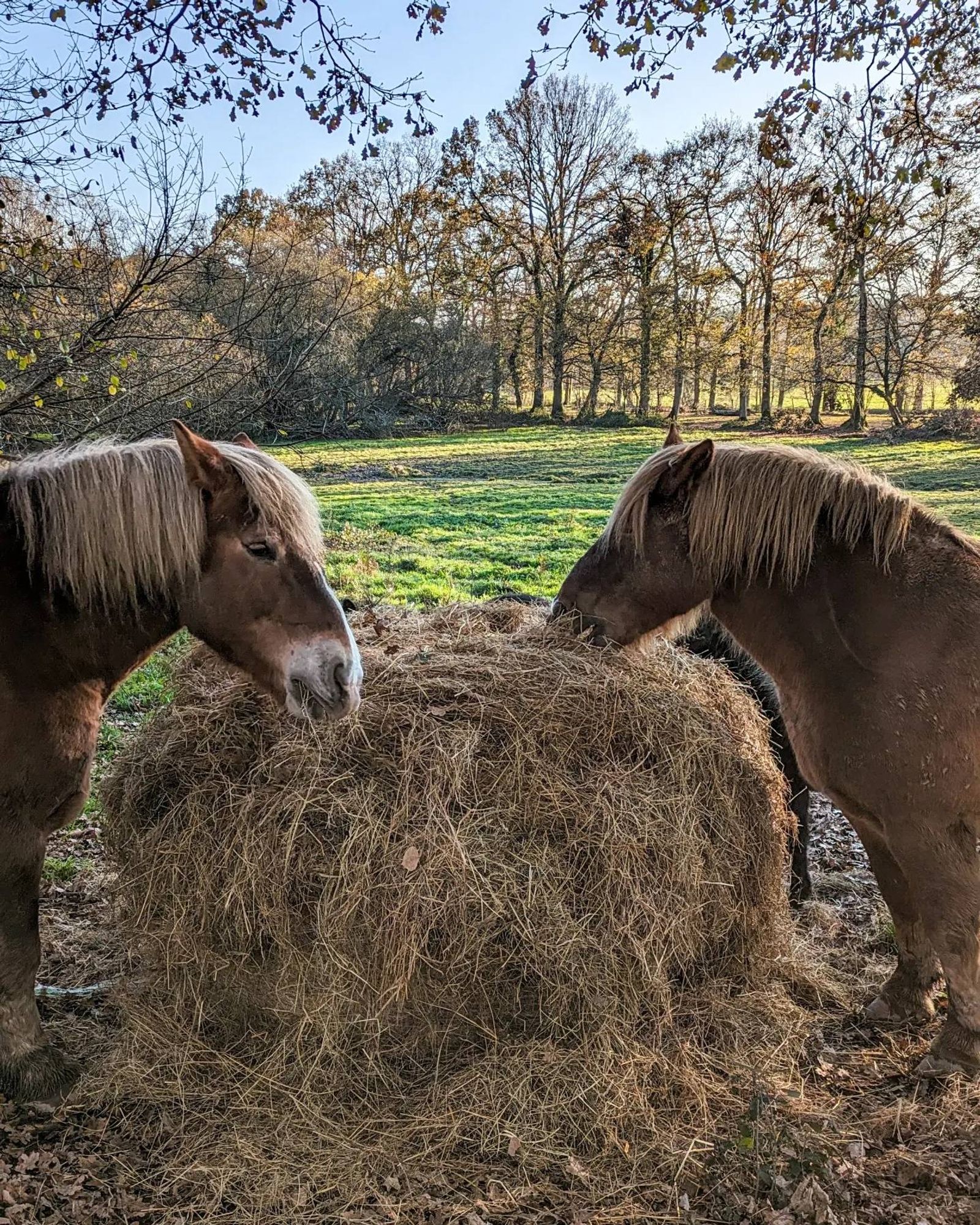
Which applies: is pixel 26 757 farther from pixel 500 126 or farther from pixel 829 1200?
pixel 500 126

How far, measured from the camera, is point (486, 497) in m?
16.5

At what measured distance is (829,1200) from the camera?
225cm

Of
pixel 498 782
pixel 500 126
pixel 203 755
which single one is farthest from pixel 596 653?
pixel 500 126

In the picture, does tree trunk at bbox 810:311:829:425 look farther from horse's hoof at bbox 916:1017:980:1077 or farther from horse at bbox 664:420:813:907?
horse's hoof at bbox 916:1017:980:1077

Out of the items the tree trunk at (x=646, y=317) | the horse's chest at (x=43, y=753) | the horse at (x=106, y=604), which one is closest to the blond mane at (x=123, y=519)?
the horse at (x=106, y=604)

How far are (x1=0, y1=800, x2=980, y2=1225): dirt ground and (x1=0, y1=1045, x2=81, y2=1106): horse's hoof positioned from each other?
0.05m

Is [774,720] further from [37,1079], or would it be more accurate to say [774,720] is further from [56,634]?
[37,1079]

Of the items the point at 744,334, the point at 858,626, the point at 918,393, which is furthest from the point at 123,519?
the point at 918,393

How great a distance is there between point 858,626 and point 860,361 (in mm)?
30081

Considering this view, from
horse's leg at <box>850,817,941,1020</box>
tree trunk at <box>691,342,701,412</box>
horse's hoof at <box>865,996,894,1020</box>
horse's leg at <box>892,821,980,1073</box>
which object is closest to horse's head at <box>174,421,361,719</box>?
horse's leg at <box>892,821,980,1073</box>

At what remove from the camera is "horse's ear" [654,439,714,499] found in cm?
300

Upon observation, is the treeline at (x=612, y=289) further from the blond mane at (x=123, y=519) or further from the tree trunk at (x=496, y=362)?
the blond mane at (x=123, y=519)

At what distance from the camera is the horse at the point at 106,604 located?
2.56 m

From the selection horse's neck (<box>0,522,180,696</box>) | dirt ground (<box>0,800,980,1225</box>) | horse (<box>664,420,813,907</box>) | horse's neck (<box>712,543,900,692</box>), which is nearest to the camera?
dirt ground (<box>0,800,980,1225</box>)
